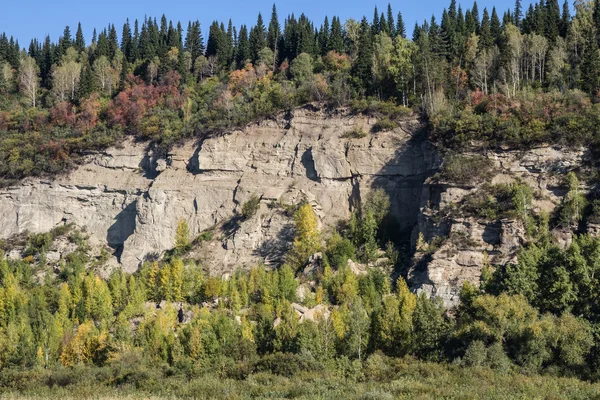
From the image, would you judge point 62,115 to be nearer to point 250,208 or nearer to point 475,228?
point 250,208

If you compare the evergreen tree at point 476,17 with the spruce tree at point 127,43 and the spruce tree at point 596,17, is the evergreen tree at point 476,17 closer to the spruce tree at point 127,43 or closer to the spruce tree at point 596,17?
the spruce tree at point 596,17

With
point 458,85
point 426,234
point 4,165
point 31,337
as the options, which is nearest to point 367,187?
point 426,234

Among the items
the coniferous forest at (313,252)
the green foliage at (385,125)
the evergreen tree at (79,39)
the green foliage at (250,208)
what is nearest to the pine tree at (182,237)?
the coniferous forest at (313,252)

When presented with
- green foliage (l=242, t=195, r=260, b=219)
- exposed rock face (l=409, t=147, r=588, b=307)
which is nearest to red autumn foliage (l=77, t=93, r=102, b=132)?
green foliage (l=242, t=195, r=260, b=219)

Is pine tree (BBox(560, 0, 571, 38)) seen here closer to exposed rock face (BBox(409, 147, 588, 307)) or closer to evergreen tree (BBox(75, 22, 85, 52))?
exposed rock face (BBox(409, 147, 588, 307))

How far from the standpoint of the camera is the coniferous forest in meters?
32.0

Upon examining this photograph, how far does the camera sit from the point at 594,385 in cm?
2786

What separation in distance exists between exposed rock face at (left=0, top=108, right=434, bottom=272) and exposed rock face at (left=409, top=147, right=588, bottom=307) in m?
A: 4.72

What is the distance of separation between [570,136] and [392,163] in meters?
12.7

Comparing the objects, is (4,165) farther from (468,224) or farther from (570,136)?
(570,136)

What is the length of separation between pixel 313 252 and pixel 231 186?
11079mm

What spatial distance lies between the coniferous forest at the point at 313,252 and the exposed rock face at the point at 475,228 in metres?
0.87

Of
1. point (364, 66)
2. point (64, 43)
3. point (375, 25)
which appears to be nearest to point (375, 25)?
point (375, 25)

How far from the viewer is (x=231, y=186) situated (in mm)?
60219
